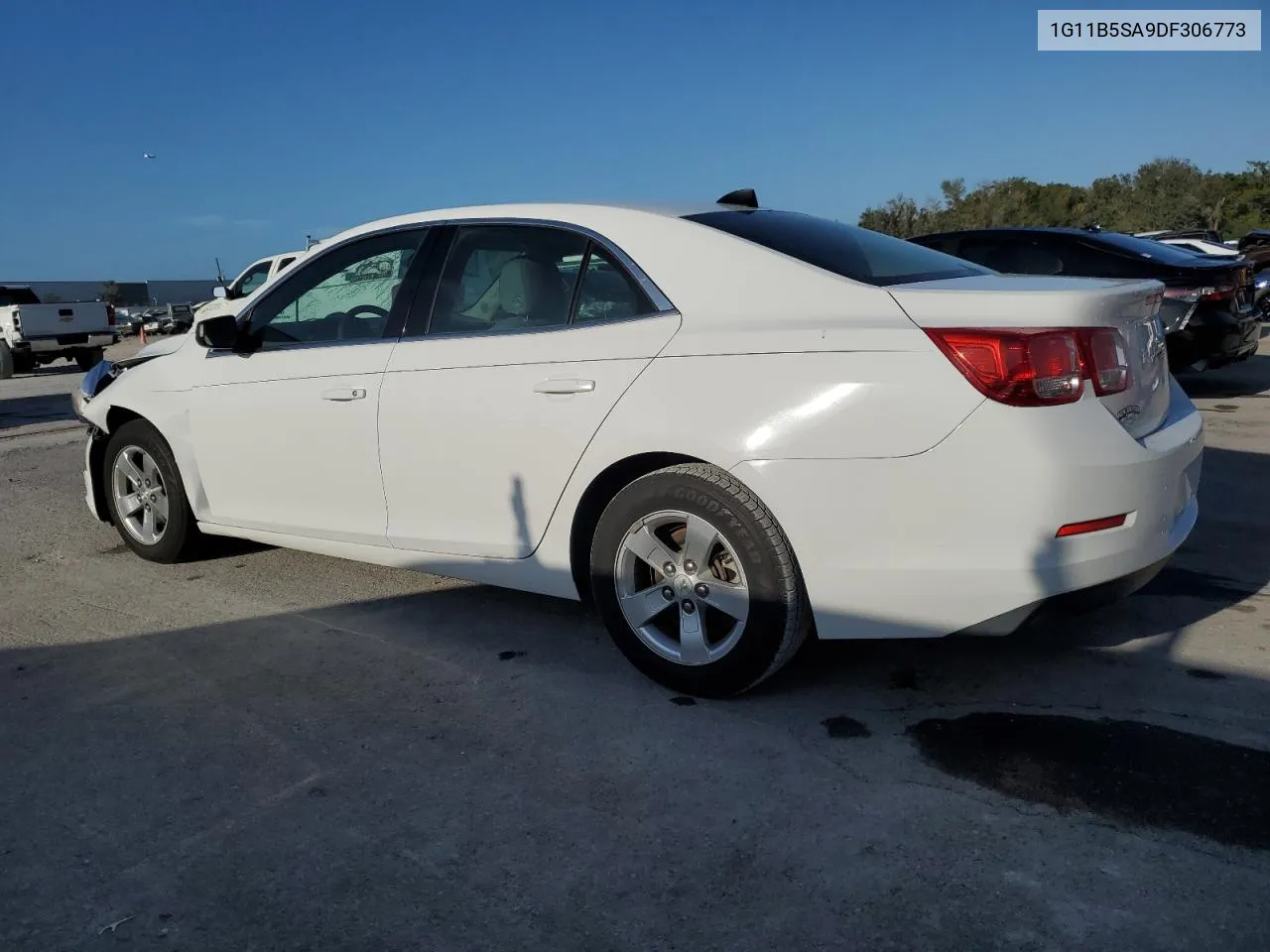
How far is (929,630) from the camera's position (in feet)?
9.99

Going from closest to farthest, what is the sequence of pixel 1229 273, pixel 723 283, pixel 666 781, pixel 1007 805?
pixel 1007 805 < pixel 666 781 < pixel 723 283 < pixel 1229 273

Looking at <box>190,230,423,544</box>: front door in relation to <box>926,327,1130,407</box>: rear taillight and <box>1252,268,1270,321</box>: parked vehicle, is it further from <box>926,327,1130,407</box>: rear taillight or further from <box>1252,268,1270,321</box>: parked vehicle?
<box>1252,268,1270,321</box>: parked vehicle

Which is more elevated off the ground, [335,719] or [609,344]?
[609,344]

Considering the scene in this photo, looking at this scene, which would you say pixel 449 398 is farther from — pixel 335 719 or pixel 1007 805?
pixel 1007 805

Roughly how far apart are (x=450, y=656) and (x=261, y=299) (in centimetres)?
188

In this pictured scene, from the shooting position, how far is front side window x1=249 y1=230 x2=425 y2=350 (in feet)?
14.0

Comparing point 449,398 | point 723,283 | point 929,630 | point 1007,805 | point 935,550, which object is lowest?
point 1007,805

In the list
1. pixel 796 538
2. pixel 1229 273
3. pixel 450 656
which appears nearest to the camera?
pixel 796 538

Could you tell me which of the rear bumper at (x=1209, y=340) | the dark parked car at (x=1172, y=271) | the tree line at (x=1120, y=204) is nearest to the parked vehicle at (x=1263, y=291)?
the dark parked car at (x=1172, y=271)

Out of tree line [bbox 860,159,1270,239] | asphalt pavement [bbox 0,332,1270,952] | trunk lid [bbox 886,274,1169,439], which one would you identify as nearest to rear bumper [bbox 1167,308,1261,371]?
asphalt pavement [bbox 0,332,1270,952]

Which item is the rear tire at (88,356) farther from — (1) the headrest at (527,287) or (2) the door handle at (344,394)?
(1) the headrest at (527,287)

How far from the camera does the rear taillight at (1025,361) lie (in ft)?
9.45

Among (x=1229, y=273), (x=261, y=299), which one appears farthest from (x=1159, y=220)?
(x=261, y=299)

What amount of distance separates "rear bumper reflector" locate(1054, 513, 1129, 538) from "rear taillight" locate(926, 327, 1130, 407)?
0.33 meters
